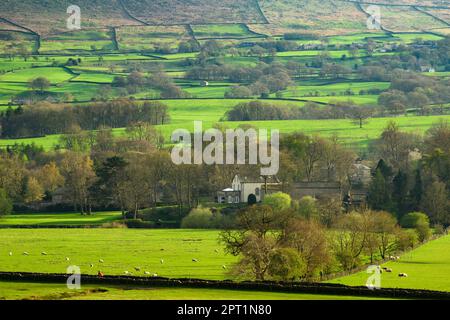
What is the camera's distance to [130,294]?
171ft

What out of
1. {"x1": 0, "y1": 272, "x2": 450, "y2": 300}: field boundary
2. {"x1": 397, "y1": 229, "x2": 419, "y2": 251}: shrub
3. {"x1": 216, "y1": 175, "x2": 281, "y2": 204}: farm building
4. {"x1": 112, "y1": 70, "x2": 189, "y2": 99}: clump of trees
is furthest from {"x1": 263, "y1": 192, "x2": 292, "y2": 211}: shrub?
{"x1": 112, "y1": 70, "x2": 189, "y2": 99}: clump of trees

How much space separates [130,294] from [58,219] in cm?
4650

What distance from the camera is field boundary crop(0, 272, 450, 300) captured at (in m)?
53.0

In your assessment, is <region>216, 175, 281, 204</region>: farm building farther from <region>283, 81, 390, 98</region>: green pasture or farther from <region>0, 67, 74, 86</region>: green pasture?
<region>0, 67, 74, 86</region>: green pasture

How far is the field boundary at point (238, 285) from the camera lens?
53031 millimetres

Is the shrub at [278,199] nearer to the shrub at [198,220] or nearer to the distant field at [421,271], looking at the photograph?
the shrub at [198,220]

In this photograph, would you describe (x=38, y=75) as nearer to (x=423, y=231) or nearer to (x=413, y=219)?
(x=413, y=219)

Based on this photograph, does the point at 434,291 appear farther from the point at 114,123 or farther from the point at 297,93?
the point at 297,93

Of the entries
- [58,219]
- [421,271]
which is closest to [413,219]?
[421,271]

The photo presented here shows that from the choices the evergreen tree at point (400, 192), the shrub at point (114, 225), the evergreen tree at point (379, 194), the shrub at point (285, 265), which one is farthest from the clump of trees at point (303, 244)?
the shrub at point (114, 225)
